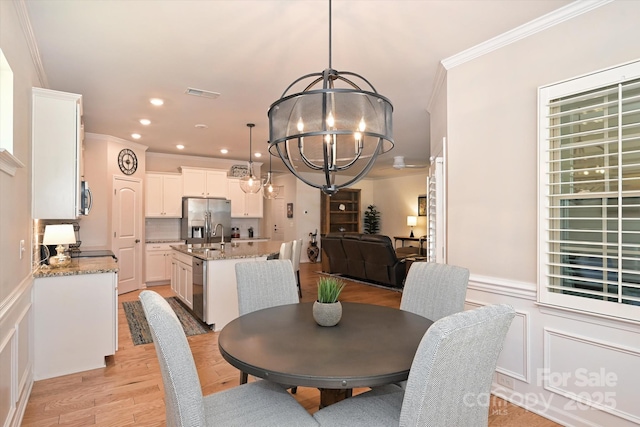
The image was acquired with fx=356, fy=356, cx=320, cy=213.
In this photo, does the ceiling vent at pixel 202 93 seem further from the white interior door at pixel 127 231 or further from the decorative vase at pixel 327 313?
the white interior door at pixel 127 231

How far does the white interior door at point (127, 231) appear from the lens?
5.94 metres

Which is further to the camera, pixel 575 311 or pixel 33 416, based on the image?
pixel 33 416

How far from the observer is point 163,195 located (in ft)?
22.7

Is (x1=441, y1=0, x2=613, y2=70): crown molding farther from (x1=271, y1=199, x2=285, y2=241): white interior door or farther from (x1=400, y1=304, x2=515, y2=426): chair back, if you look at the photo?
(x1=271, y1=199, x2=285, y2=241): white interior door

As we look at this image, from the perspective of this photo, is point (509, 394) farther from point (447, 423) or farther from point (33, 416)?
point (33, 416)

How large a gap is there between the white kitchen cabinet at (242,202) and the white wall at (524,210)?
17.8 feet

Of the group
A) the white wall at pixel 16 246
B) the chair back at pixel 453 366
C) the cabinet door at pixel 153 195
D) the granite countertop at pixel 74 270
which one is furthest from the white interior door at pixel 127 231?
the chair back at pixel 453 366

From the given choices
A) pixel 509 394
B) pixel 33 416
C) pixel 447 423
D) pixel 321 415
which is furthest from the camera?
pixel 509 394

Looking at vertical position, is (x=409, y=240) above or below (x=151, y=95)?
below

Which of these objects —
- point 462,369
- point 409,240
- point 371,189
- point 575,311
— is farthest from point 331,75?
point 371,189

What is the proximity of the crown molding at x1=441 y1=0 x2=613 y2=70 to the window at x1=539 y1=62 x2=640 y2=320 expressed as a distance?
42 cm

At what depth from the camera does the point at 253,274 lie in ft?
8.20

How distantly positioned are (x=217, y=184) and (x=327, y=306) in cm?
607

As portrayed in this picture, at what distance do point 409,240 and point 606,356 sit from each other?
26.0 feet
